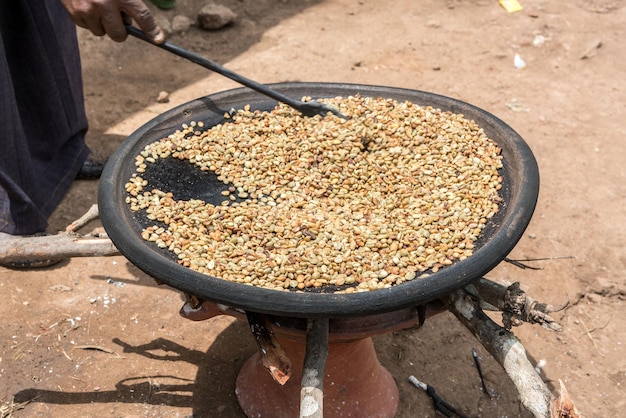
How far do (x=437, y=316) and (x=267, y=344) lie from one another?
1.56 m

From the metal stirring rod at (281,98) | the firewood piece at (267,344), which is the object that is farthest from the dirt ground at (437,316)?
the metal stirring rod at (281,98)

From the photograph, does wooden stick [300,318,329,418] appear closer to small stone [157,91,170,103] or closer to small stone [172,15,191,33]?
small stone [157,91,170,103]

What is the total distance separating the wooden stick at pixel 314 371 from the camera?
1.85m

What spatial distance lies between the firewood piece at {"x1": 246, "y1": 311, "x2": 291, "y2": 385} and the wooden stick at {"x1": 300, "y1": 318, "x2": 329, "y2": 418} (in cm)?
8

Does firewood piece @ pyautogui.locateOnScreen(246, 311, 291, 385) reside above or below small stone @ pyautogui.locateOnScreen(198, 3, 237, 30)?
above

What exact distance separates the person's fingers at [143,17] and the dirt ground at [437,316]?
1471mm

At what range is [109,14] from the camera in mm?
2328


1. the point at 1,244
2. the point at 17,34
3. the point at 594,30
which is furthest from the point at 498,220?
the point at 594,30

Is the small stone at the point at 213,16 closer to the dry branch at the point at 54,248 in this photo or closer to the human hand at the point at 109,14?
the human hand at the point at 109,14

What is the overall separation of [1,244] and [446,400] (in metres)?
1.97

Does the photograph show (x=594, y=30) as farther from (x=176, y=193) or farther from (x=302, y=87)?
(x=176, y=193)

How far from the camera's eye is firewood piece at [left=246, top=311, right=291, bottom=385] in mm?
1964

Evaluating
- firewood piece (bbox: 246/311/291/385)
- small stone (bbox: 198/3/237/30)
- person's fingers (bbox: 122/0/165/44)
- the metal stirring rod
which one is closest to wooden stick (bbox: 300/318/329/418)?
firewood piece (bbox: 246/311/291/385)

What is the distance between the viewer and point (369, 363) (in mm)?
2680
